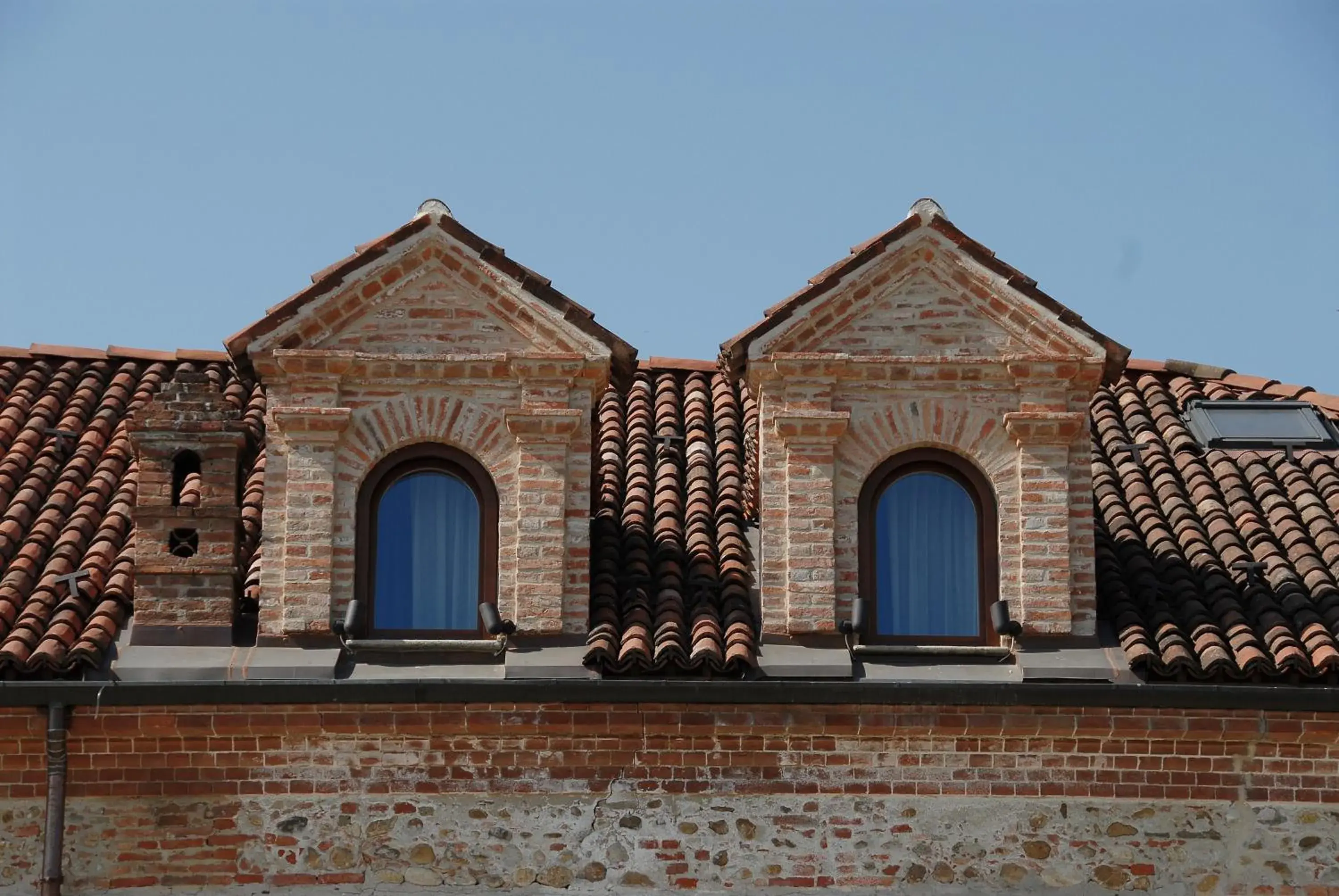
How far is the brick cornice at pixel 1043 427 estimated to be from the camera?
16.6 metres

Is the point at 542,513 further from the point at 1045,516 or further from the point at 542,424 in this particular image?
the point at 1045,516

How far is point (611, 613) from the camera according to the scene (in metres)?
16.3

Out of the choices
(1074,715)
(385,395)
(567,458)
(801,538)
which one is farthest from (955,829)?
(385,395)

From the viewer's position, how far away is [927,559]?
16641 millimetres

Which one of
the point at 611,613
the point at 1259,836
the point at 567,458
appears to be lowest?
the point at 1259,836

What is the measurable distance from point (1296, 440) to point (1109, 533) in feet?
6.67

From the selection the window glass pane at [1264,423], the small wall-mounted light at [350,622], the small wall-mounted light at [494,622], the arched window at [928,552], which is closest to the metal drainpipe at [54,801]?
the small wall-mounted light at [350,622]

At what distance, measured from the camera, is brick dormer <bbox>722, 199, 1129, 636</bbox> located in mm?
16406

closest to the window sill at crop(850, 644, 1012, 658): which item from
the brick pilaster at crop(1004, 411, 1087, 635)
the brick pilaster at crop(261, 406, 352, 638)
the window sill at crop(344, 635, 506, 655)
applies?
the brick pilaster at crop(1004, 411, 1087, 635)

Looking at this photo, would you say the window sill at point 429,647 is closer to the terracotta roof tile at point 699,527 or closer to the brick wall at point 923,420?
the terracotta roof tile at point 699,527

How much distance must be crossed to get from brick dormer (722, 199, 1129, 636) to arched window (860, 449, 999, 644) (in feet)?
0.21

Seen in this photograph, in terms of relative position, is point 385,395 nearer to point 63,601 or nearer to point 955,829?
point 63,601

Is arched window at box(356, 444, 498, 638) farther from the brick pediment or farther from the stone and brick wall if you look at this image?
the brick pediment

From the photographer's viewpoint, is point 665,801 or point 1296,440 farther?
point 1296,440
